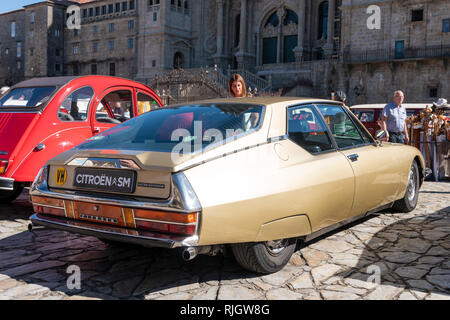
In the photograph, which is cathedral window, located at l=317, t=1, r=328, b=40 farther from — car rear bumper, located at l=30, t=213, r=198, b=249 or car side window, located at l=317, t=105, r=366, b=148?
car rear bumper, located at l=30, t=213, r=198, b=249

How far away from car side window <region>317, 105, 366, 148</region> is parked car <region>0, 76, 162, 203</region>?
3861 mm

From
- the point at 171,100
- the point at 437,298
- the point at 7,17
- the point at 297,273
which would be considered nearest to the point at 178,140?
the point at 297,273

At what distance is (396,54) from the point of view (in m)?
30.7

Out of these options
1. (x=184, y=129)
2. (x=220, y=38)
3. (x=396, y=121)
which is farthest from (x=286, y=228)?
(x=220, y=38)

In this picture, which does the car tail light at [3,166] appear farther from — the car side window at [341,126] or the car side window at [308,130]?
the car side window at [341,126]

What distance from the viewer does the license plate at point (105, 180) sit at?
334 cm

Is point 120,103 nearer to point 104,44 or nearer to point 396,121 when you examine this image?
point 396,121

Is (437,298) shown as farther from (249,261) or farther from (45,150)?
(45,150)

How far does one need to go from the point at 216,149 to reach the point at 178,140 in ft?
1.70

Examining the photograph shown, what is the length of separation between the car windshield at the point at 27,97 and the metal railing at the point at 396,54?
89.7 feet

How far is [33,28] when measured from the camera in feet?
195

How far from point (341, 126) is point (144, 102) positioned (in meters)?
4.45

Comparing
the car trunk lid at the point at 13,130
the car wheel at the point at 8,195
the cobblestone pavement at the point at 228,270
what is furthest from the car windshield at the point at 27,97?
the cobblestone pavement at the point at 228,270

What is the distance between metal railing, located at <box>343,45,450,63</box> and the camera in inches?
1141
